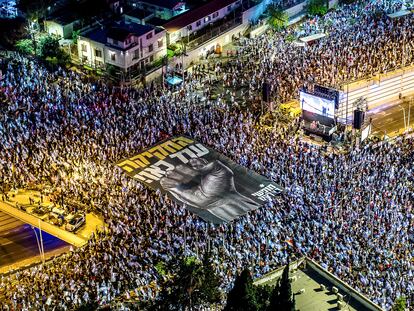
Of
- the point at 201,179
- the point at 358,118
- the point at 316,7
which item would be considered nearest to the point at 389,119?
the point at 358,118

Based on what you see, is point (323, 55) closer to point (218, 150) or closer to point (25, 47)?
point (218, 150)

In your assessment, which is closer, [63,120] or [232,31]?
[63,120]

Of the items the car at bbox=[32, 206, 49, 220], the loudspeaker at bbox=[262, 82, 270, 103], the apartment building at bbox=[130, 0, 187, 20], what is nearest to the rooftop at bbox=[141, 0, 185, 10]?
the apartment building at bbox=[130, 0, 187, 20]

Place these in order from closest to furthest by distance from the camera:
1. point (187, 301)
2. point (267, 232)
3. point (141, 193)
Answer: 1. point (187, 301)
2. point (267, 232)
3. point (141, 193)

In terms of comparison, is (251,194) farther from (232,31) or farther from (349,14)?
(349,14)

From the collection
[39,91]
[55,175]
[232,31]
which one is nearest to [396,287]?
[55,175]

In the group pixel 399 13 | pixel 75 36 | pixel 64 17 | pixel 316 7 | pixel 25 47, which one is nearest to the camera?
pixel 25 47

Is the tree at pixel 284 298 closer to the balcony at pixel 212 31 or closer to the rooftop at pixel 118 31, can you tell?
the rooftop at pixel 118 31
